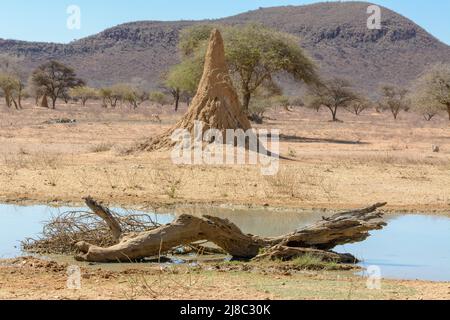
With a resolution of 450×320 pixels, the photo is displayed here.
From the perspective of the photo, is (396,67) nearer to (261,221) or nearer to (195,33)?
(195,33)

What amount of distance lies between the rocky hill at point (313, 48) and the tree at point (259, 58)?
54645 millimetres

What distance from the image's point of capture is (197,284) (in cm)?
685

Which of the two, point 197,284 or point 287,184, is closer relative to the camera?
point 197,284

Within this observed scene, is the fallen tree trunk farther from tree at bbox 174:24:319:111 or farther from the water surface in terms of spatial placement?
tree at bbox 174:24:319:111

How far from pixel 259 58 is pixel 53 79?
31899 millimetres

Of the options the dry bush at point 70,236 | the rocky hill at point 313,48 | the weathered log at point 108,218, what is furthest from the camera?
the rocky hill at point 313,48

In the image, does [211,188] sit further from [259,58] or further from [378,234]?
[259,58]

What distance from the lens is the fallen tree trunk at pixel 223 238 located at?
832 cm

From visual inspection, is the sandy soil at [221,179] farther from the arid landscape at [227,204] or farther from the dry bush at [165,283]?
the dry bush at [165,283]

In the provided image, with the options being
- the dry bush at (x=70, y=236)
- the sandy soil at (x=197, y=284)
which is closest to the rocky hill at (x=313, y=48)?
the dry bush at (x=70, y=236)

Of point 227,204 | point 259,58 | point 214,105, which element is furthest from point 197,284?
point 259,58

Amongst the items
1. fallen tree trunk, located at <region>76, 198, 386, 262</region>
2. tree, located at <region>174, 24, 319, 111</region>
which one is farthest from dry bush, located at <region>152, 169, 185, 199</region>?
tree, located at <region>174, 24, 319, 111</region>

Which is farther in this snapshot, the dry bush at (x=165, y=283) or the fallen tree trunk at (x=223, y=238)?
the fallen tree trunk at (x=223, y=238)

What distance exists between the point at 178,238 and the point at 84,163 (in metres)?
10.3
